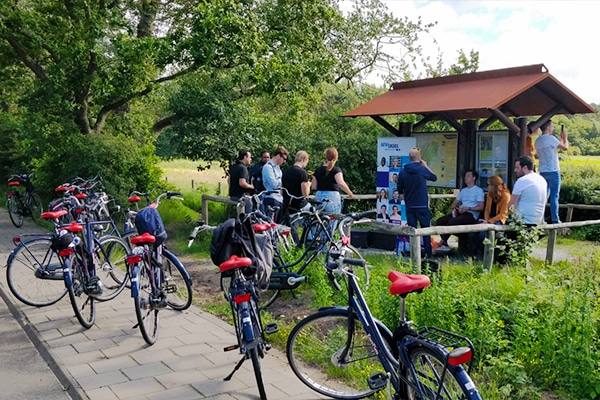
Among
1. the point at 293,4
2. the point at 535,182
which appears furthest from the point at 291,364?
the point at 293,4

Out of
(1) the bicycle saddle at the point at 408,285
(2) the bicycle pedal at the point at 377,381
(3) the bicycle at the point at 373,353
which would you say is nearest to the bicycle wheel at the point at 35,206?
(3) the bicycle at the point at 373,353

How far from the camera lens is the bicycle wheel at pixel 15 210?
46.7 feet

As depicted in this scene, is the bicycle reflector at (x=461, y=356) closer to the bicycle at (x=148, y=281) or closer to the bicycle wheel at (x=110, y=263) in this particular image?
the bicycle at (x=148, y=281)

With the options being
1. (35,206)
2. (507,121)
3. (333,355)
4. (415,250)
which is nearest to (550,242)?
(507,121)

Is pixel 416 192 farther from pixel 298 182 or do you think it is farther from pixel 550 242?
pixel 550 242

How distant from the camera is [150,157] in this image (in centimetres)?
1380

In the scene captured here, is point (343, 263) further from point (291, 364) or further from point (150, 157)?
point (150, 157)

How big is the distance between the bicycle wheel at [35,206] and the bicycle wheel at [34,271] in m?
7.87

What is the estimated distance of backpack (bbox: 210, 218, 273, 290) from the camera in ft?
14.9

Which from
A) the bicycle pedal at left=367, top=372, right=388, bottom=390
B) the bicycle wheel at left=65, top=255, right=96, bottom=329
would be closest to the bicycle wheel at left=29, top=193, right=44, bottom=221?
the bicycle wheel at left=65, top=255, right=96, bottom=329

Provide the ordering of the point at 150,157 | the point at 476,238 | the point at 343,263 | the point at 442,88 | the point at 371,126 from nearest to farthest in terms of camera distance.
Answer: the point at 343,263
the point at 476,238
the point at 442,88
the point at 150,157
the point at 371,126

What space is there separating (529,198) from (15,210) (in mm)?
11693

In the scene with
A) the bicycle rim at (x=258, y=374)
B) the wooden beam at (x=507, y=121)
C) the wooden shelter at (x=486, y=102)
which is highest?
the wooden shelter at (x=486, y=102)

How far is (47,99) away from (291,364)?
11772 millimetres
